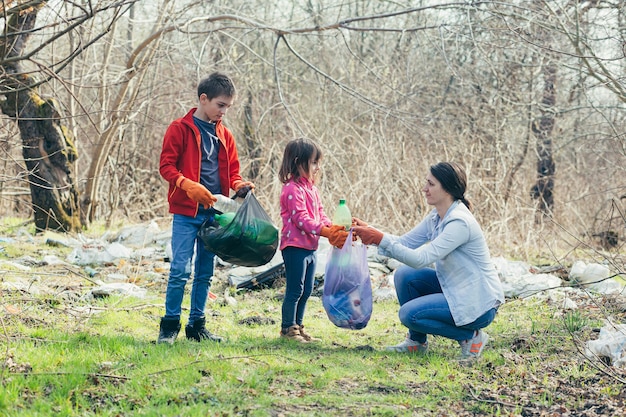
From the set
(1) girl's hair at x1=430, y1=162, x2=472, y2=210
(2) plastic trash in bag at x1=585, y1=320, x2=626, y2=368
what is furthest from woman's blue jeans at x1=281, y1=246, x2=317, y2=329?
(2) plastic trash in bag at x1=585, y1=320, x2=626, y2=368

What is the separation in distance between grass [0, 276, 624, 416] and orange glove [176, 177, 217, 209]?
0.95 metres

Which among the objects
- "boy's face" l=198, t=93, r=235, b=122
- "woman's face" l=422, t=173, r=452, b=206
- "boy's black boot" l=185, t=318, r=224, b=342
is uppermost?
"boy's face" l=198, t=93, r=235, b=122

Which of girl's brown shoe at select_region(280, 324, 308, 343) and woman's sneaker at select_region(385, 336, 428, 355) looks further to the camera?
girl's brown shoe at select_region(280, 324, 308, 343)

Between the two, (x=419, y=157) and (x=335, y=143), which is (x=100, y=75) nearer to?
(x=335, y=143)

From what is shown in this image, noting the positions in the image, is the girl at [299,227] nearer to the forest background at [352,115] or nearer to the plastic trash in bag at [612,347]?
the plastic trash in bag at [612,347]

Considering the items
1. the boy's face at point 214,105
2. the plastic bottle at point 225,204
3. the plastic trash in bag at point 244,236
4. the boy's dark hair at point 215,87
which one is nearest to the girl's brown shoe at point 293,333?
the plastic trash in bag at point 244,236

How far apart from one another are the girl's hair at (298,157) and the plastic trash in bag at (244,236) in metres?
0.36

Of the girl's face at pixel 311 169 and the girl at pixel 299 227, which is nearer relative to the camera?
the girl at pixel 299 227

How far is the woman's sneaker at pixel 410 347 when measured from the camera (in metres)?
5.04

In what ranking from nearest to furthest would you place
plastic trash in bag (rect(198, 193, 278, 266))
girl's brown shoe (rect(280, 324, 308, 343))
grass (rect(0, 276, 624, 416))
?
1. grass (rect(0, 276, 624, 416))
2. plastic trash in bag (rect(198, 193, 278, 266))
3. girl's brown shoe (rect(280, 324, 308, 343))

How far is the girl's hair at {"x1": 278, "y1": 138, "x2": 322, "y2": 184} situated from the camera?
5.10 metres

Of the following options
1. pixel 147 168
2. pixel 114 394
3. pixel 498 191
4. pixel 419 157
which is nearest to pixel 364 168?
pixel 419 157

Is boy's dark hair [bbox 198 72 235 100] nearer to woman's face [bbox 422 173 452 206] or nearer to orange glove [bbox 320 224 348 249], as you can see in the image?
orange glove [bbox 320 224 348 249]

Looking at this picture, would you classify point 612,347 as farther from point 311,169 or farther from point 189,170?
point 189,170
